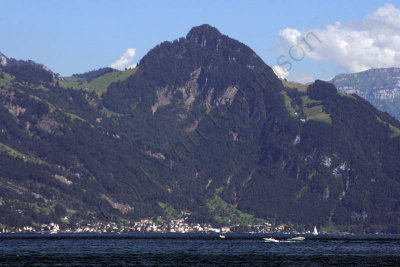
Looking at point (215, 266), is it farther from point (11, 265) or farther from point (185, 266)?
point (11, 265)

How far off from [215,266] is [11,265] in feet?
147

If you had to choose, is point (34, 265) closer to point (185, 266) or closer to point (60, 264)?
point (60, 264)

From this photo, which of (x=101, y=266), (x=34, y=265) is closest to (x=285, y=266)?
(x=101, y=266)

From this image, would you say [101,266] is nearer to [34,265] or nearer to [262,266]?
[34,265]

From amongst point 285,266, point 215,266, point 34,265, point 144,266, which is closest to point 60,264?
point 34,265

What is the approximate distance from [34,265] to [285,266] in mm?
55593

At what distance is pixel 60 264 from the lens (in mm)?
199875

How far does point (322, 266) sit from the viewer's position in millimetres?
198875

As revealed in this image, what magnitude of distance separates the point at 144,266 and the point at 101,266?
943cm

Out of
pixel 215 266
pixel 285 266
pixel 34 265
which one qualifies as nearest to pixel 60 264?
pixel 34 265

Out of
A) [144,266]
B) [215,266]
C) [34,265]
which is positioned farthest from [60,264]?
[215,266]

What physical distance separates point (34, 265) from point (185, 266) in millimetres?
33217

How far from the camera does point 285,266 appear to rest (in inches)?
7854

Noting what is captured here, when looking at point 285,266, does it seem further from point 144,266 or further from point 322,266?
point 144,266
